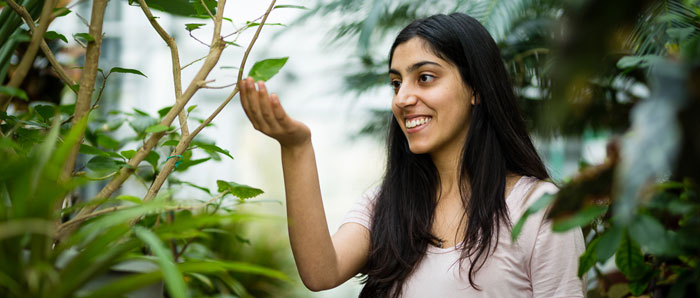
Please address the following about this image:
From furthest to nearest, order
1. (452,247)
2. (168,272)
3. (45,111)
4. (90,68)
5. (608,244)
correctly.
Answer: (452,247) < (45,111) < (90,68) < (608,244) < (168,272)

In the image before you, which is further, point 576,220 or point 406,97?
point 406,97

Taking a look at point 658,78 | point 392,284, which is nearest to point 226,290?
point 392,284

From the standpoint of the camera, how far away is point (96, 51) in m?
0.94

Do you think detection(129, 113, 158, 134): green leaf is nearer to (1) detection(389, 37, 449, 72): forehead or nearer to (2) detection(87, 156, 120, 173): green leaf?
(2) detection(87, 156, 120, 173): green leaf

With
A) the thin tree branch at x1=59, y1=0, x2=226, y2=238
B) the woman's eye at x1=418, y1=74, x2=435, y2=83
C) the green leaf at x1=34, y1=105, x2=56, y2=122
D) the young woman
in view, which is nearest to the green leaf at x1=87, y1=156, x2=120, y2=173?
the thin tree branch at x1=59, y1=0, x2=226, y2=238

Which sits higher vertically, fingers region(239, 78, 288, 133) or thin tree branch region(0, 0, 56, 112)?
thin tree branch region(0, 0, 56, 112)

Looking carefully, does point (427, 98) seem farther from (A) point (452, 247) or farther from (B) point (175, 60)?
(B) point (175, 60)

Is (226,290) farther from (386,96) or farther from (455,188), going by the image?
A: (386,96)

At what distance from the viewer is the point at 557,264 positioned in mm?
1361

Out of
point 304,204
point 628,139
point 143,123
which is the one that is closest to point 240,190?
point 304,204

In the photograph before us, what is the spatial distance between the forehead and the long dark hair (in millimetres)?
12

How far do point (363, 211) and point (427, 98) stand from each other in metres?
0.36

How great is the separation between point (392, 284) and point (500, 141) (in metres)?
0.47

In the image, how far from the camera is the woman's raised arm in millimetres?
987
